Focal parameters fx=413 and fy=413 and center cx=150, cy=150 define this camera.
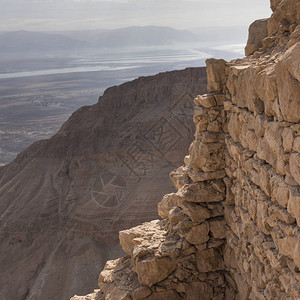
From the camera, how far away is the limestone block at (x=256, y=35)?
5668 mm

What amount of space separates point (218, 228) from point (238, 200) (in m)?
0.76

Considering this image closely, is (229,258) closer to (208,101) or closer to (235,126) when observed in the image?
(235,126)

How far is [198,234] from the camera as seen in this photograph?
5.66 meters

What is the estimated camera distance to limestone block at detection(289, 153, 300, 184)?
3207mm

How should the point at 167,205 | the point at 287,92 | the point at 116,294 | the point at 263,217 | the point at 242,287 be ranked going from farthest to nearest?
the point at 167,205 < the point at 116,294 < the point at 242,287 < the point at 263,217 < the point at 287,92

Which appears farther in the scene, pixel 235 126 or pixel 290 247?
pixel 235 126

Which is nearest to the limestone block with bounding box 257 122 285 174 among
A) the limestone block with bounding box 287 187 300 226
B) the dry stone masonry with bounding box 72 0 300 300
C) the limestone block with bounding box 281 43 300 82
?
the dry stone masonry with bounding box 72 0 300 300

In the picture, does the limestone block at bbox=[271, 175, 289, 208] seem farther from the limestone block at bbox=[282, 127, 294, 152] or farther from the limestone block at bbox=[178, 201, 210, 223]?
the limestone block at bbox=[178, 201, 210, 223]

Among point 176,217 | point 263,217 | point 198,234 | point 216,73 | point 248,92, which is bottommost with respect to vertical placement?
point 198,234

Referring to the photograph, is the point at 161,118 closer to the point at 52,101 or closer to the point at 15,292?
the point at 15,292

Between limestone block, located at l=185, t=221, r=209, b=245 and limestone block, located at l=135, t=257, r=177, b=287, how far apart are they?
409 mm

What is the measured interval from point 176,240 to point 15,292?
2076 cm

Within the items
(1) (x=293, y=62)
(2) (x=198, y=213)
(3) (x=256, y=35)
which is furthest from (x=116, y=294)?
(3) (x=256, y=35)

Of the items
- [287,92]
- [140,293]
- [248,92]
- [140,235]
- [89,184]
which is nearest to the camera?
[287,92]
